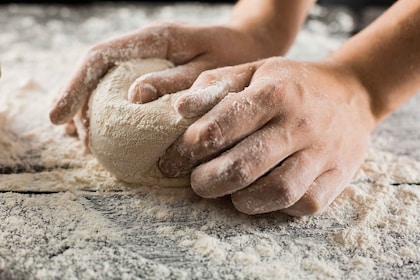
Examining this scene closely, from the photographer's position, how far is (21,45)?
1523 mm

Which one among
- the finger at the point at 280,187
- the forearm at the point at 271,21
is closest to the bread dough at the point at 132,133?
the finger at the point at 280,187

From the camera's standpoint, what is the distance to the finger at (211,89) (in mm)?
833

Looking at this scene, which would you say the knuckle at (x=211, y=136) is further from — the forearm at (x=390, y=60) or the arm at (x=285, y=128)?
the forearm at (x=390, y=60)

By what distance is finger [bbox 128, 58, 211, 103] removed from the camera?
2.99 feet

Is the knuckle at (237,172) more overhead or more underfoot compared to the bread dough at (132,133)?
more overhead

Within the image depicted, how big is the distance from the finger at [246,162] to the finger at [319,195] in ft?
0.18

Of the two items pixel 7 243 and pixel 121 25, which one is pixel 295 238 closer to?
pixel 7 243

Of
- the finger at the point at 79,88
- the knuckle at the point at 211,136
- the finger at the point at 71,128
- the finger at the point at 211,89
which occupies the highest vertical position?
the finger at the point at 211,89

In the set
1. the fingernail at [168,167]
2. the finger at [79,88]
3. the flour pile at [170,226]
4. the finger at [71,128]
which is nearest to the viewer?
the flour pile at [170,226]

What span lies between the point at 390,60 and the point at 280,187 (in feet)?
1.27

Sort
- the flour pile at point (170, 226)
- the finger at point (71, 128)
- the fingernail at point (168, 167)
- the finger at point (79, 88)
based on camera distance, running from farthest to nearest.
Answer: the finger at point (71, 128)
the finger at point (79, 88)
the fingernail at point (168, 167)
the flour pile at point (170, 226)

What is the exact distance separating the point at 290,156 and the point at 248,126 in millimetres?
85

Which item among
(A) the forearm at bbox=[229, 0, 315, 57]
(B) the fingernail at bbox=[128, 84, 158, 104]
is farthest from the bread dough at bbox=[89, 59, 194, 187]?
(A) the forearm at bbox=[229, 0, 315, 57]

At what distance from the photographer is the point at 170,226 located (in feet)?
2.76
